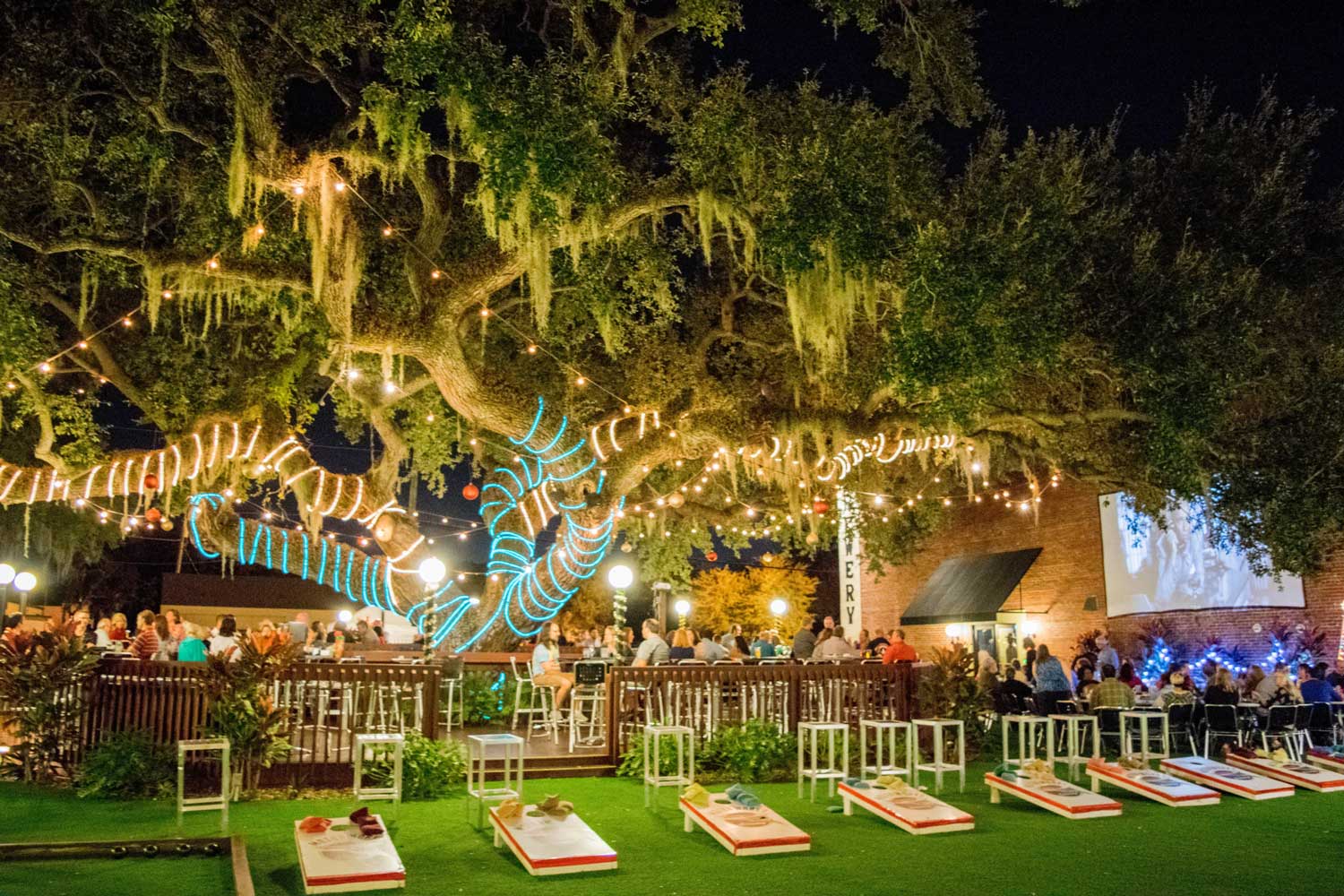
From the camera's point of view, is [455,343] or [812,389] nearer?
[455,343]

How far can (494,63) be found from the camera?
9.30 m

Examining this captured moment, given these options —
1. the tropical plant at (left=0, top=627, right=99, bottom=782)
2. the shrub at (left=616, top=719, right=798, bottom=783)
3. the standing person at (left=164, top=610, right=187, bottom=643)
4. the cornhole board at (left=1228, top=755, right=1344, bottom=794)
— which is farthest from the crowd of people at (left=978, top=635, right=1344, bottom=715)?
the standing person at (left=164, top=610, right=187, bottom=643)

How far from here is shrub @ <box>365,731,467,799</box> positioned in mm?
8680

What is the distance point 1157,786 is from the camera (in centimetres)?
888

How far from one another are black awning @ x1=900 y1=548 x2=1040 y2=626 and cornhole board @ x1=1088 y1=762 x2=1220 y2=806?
1094cm

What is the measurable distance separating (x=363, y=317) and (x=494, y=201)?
306cm

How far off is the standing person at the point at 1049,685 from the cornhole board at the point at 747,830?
20.8 feet

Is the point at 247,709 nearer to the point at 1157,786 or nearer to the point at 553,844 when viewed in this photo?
the point at 553,844

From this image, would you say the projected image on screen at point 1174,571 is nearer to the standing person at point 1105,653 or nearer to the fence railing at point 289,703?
the standing person at point 1105,653

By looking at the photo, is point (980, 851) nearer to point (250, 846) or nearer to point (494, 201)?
point (250, 846)

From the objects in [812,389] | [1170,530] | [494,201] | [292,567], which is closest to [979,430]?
[812,389]

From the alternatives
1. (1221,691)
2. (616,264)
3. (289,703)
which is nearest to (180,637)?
(289,703)

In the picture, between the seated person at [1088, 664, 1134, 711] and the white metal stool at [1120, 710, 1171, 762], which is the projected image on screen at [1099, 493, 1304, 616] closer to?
the seated person at [1088, 664, 1134, 711]

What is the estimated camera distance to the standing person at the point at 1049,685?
40.3 feet
